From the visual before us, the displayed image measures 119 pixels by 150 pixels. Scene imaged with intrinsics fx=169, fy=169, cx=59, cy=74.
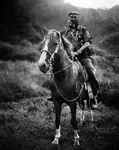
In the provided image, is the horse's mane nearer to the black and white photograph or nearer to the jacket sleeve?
the black and white photograph

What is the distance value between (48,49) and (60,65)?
2.42ft

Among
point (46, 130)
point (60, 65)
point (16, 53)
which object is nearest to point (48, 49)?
point (60, 65)

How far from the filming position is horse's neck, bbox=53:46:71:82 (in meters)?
4.22

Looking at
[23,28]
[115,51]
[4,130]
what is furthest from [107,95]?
[23,28]

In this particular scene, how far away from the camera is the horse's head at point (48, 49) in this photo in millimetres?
3568

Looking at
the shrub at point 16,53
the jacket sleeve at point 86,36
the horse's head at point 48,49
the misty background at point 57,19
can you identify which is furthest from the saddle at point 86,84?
the misty background at point 57,19

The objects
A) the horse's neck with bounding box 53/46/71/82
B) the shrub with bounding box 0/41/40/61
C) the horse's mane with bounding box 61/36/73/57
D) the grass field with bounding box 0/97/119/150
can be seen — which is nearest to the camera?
the horse's neck with bounding box 53/46/71/82

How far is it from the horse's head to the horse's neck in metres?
0.35

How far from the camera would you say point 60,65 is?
4328 mm

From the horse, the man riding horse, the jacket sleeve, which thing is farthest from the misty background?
the horse

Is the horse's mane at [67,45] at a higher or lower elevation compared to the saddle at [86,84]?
higher

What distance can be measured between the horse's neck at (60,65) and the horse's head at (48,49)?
0.35m

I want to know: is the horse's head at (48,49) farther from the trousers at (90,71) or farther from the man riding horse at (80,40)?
the trousers at (90,71)

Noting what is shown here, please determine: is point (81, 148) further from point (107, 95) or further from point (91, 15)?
point (91, 15)
